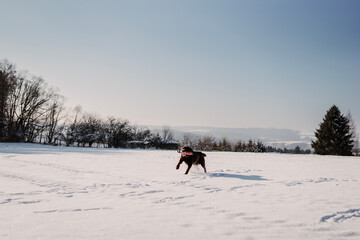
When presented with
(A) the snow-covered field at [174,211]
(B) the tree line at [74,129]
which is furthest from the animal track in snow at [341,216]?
(B) the tree line at [74,129]

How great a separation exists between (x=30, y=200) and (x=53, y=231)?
6.37ft

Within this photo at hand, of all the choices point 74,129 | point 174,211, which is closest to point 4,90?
point 74,129

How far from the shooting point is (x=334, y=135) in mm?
37781

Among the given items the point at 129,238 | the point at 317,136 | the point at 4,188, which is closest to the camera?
the point at 129,238

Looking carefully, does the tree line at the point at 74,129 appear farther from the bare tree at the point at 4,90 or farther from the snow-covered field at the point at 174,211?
the snow-covered field at the point at 174,211

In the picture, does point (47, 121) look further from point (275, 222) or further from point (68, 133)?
point (275, 222)

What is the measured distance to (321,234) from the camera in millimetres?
2809

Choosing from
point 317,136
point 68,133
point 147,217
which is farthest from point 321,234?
point 68,133

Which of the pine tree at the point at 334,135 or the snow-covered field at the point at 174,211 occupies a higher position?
the pine tree at the point at 334,135

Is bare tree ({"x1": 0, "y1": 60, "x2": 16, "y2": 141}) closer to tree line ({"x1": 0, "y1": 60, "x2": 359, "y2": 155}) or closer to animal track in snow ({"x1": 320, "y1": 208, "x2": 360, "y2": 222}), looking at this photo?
tree line ({"x1": 0, "y1": 60, "x2": 359, "y2": 155})

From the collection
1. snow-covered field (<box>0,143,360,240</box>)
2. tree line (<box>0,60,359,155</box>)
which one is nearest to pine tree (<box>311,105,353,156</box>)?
tree line (<box>0,60,359,155</box>)

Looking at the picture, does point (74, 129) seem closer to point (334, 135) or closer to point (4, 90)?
point (4, 90)

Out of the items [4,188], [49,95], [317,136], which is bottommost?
[4,188]

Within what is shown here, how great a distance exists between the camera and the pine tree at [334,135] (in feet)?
123
